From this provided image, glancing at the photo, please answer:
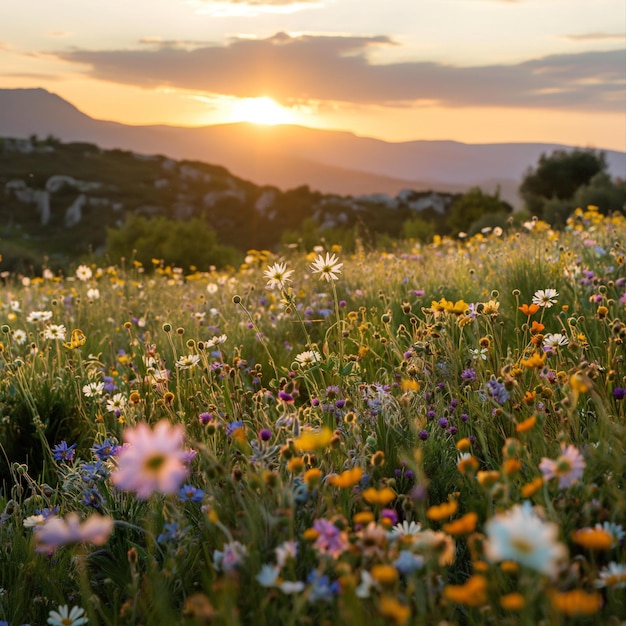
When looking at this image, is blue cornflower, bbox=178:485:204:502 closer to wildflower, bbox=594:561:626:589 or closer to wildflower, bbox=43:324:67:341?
wildflower, bbox=594:561:626:589

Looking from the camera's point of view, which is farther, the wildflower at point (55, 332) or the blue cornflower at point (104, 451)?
the wildflower at point (55, 332)

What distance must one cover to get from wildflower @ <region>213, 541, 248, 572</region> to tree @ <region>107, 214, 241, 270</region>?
22.6 meters

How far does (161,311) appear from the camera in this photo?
279 inches

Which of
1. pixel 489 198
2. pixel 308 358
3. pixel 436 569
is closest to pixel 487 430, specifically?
pixel 308 358

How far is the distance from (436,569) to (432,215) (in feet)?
227

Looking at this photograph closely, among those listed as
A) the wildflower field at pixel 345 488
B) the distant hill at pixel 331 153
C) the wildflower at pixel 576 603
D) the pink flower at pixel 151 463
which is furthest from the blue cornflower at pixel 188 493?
the distant hill at pixel 331 153

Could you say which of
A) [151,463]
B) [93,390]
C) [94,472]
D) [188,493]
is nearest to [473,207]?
[93,390]

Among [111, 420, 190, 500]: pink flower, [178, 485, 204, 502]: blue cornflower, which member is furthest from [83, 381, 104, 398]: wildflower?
[111, 420, 190, 500]: pink flower

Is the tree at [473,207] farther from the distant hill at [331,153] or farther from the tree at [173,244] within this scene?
the distant hill at [331,153]

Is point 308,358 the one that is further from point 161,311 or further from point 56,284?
point 56,284

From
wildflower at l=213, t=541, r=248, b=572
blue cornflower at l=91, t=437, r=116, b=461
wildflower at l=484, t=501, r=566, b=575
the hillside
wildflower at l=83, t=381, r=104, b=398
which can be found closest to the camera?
wildflower at l=484, t=501, r=566, b=575

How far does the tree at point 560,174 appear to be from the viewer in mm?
44562

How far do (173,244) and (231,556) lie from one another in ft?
76.8

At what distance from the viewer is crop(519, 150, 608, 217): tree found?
44562 mm
